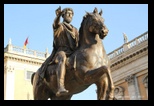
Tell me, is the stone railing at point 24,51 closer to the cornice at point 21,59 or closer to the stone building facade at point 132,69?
the cornice at point 21,59

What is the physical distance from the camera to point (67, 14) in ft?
16.8

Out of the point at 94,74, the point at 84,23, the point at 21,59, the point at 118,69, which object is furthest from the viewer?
the point at 21,59

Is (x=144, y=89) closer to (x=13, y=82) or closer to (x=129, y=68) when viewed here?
(x=129, y=68)

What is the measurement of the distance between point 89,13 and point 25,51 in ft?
87.2

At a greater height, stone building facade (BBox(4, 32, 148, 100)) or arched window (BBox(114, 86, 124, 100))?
stone building facade (BBox(4, 32, 148, 100))

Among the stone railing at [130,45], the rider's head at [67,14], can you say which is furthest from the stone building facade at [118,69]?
the rider's head at [67,14]

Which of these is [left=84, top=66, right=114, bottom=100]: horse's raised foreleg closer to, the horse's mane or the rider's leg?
the rider's leg

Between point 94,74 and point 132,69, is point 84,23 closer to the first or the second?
point 94,74

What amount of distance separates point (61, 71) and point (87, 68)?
401mm

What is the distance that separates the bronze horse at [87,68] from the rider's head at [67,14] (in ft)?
1.37

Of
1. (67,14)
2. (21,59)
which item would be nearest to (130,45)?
(21,59)

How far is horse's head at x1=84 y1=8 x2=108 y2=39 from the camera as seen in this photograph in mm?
4363

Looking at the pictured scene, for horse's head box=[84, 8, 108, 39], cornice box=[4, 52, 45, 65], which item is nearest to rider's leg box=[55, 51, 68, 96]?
horse's head box=[84, 8, 108, 39]
